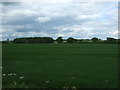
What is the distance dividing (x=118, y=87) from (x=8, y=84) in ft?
10.9

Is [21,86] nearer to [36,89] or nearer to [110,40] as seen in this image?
[36,89]

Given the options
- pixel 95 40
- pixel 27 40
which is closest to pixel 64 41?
pixel 95 40

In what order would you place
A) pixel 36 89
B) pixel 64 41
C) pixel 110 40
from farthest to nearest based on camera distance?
pixel 64 41 < pixel 110 40 < pixel 36 89

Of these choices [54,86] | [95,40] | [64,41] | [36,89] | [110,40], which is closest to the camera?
[36,89]

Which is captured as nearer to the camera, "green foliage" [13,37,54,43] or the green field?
the green field

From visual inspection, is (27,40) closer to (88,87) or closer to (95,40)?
(95,40)

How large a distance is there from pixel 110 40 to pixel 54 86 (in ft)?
259

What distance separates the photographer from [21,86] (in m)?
5.32

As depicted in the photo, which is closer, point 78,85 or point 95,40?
point 78,85

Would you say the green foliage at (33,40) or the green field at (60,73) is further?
the green foliage at (33,40)

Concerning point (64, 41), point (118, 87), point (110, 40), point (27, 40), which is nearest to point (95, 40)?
point (110, 40)

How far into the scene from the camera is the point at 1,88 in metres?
5.15

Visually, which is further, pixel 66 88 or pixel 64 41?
pixel 64 41

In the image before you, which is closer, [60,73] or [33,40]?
[60,73]
